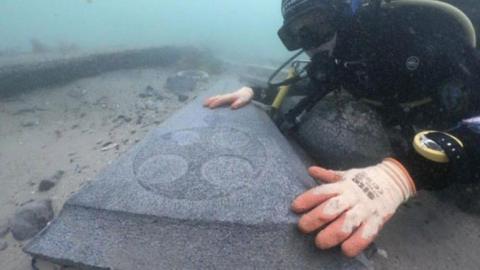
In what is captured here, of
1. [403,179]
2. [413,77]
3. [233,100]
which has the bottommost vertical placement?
[233,100]

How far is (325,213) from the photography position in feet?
5.57

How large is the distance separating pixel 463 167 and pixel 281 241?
1.10m

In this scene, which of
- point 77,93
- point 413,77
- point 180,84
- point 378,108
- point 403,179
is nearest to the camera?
point 403,179

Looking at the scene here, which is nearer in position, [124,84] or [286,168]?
[286,168]

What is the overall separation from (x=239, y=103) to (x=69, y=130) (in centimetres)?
339

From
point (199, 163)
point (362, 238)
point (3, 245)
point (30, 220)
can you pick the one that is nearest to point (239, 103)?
point (199, 163)

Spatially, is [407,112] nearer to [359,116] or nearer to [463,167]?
[359,116]

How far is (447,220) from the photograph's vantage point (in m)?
2.85

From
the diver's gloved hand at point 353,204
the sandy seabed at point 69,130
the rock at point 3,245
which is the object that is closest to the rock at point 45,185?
the sandy seabed at point 69,130

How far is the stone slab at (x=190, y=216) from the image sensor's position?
1.81 m

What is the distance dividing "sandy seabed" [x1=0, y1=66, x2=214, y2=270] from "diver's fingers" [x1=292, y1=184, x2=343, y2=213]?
166 centimetres

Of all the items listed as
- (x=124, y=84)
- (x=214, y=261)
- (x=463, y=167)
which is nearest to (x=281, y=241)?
(x=214, y=261)

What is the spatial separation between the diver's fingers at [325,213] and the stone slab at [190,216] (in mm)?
129

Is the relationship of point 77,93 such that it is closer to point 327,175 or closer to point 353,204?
point 327,175
